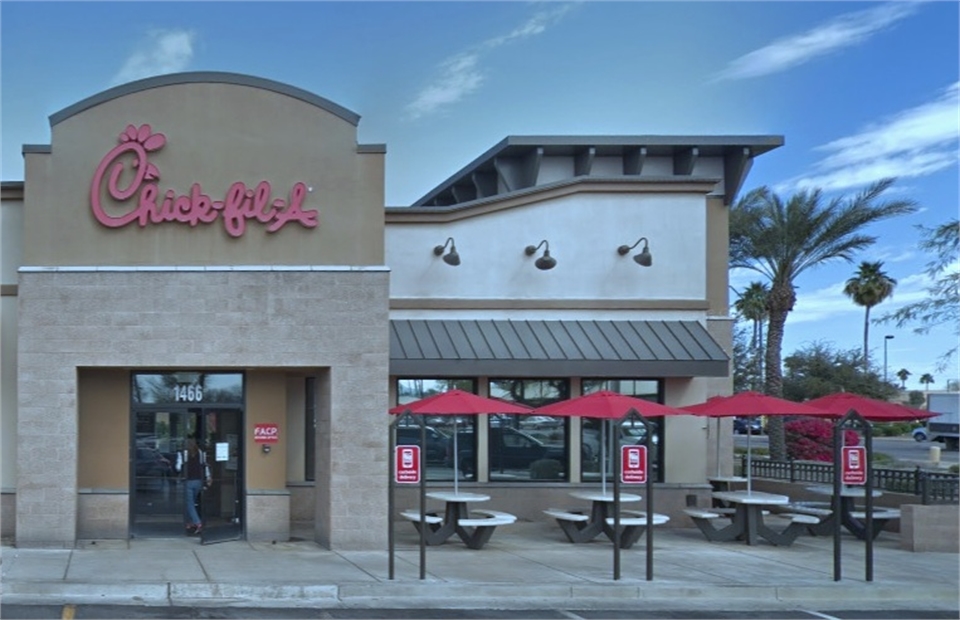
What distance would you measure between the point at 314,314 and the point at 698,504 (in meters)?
8.61

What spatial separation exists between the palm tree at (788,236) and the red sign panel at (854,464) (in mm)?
15554

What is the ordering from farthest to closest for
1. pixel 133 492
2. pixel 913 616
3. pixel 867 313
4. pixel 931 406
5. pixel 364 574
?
pixel 867 313, pixel 931 406, pixel 133 492, pixel 364 574, pixel 913 616

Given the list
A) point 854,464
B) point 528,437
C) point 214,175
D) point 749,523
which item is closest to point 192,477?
point 214,175

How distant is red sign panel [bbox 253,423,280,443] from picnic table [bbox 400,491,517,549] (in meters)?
2.58

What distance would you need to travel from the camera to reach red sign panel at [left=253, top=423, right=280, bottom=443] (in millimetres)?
17688

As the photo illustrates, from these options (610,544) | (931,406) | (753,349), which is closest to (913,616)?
(610,544)

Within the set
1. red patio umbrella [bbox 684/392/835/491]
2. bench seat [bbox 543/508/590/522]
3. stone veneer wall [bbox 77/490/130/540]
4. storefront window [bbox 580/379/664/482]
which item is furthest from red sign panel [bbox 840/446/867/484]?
stone veneer wall [bbox 77/490/130/540]

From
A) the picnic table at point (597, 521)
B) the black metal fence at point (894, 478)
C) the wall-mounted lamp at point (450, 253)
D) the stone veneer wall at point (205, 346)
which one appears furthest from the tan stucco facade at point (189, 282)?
the black metal fence at point (894, 478)

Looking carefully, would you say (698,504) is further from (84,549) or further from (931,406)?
(931,406)

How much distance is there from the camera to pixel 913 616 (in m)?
13.1

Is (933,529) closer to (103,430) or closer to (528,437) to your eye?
(528,437)

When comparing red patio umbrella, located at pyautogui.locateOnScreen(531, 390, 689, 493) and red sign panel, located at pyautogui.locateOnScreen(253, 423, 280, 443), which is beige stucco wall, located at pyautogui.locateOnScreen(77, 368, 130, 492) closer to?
red sign panel, located at pyautogui.locateOnScreen(253, 423, 280, 443)

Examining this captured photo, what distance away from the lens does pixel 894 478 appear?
2053cm

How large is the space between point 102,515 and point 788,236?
2140 centimetres
